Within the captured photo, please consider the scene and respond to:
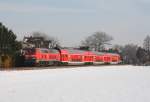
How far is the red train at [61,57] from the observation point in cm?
5109

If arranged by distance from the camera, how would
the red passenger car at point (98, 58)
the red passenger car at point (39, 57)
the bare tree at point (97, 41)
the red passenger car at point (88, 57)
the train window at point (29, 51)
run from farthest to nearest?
the bare tree at point (97, 41), the red passenger car at point (98, 58), the red passenger car at point (88, 57), the train window at point (29, 51), the red passenger car at point (39, 57)

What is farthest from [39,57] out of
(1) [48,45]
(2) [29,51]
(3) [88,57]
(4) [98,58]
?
(1) [48,45]

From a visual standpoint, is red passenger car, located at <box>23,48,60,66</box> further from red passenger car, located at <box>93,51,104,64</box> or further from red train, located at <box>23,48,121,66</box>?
red passenger car, located at <box>93,51,104,64</box>

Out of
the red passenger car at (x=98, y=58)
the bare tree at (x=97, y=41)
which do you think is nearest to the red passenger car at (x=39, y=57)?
the red passenger car at (x=98, y=58)

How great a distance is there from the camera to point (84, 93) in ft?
64.3

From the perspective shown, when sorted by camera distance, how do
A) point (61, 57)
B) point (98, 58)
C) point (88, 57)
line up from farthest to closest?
point (98, 58)
point (88, 57)
point (61, 57)

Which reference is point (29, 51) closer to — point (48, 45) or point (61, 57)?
point (61, 57)

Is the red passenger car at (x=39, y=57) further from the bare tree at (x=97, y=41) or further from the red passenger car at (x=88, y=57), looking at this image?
the bare tree at (x=97, y=41)

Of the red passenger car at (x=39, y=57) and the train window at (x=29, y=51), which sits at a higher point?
the train window at (x=29, y=51)

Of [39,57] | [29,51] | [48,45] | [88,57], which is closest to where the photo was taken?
[39,57]

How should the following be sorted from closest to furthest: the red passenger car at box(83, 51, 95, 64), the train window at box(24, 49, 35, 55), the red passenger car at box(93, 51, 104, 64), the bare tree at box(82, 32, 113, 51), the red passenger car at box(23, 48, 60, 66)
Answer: the red passenger car at box(23, 48, 60, 66) < the train window at box(24, 49, 35, 55) < the red passenger car at box(83, 51, 95, 64) < the red passenger car at box(93, 51, 104, 64) < the bare tree at box(82, 32, 113, 51)

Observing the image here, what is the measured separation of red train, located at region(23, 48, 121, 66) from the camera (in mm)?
51091

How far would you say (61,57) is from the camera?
57281mm

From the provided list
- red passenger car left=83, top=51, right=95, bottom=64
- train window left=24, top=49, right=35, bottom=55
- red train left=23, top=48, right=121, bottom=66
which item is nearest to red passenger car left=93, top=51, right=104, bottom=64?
red train left=23, top=48, right=121, bottom=66
